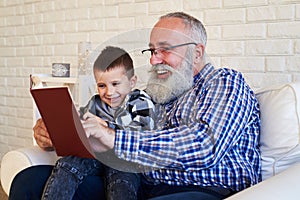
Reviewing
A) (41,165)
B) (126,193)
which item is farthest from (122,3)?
(126,193)

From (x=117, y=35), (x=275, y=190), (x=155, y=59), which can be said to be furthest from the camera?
(x=117, y=35)

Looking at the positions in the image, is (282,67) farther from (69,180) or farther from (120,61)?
(69,180)

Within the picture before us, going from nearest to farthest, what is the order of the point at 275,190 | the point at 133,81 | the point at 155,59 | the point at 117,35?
the point at 275,190, the point at 133,81, the point at 155,59, the point at 117,35

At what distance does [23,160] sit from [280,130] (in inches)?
34.5

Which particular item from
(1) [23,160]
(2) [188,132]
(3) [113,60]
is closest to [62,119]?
(3) [113,60]

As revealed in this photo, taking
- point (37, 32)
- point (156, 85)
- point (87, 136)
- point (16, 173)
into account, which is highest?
point (37, 32)

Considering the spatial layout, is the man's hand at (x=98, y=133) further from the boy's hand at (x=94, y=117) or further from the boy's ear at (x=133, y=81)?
the boy's ear at (x=133, y=81)

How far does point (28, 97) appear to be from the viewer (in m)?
2.70

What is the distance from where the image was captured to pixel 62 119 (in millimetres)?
1097

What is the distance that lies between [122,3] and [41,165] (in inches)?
42.7

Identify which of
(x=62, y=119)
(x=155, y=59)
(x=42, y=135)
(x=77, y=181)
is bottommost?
(x=77, y=181)

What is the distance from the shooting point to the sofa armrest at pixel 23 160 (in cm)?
146

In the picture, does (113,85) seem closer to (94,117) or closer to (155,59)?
(94,117)

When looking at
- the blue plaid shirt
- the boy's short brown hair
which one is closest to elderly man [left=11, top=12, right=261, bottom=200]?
the blue plaid shirt
